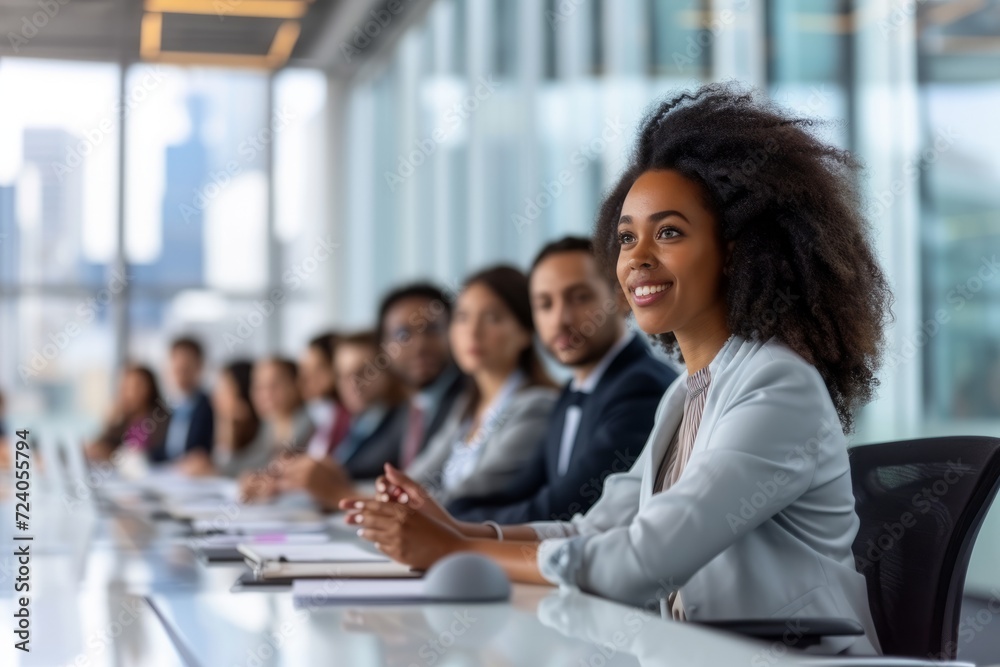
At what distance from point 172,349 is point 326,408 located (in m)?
2.15

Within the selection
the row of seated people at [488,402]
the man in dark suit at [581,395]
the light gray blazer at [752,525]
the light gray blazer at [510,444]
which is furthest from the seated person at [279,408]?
the light gray blazer at [752,525]

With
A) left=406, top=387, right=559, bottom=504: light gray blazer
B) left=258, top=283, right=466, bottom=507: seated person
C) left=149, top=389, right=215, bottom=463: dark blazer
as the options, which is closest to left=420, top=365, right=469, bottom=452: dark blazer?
left=258, top=283, right=466, bottom=507: seated person

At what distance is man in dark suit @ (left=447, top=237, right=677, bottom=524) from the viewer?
260cm

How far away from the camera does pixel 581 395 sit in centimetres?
285

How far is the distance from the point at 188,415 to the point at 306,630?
592cm

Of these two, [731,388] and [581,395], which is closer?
[731,388]

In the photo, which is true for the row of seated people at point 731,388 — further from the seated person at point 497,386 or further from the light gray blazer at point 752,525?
the seated person at point 497,386

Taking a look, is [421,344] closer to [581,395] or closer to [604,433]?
[581,395]

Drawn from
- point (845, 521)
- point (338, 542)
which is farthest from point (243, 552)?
point (845, 521)

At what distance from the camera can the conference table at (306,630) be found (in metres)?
1.23

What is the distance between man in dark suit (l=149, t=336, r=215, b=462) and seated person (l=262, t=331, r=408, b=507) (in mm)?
1340

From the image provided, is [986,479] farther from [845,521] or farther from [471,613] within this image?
[471,613]

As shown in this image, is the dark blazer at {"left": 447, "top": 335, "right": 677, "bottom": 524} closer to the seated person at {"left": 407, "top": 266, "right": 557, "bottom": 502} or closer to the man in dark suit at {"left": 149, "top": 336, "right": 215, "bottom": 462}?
the seated person at {"left": 407, "top": 266, "right": 557, "bottom": 502}

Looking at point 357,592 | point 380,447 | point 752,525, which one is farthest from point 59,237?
point 752,525
